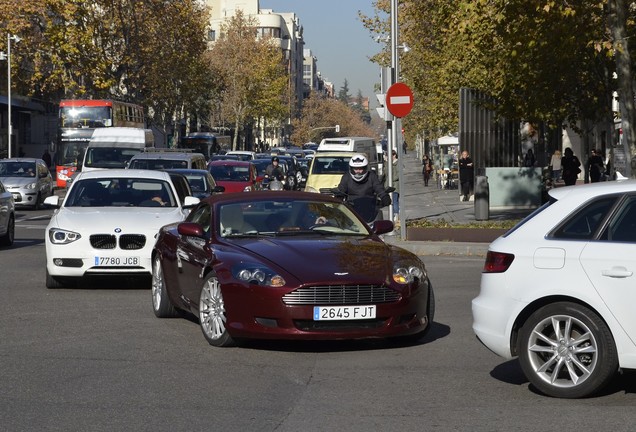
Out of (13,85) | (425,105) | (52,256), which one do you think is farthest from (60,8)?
(52,256)

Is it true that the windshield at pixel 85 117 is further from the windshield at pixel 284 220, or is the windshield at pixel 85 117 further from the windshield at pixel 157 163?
the windshield at pixel 284 220

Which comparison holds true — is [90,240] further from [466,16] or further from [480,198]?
[480,198]

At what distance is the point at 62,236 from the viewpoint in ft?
52.5

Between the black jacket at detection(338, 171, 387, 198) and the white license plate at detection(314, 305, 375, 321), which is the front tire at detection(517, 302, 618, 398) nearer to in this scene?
the white license plate at detection(314, 305, 375, 321)

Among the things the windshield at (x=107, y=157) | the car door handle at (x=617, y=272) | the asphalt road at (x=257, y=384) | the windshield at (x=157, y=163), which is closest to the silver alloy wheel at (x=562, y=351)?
the asphalt road at (x=257, y=384)

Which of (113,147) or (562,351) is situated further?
(113,147)

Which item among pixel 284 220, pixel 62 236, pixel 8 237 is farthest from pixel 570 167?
pixel 284 220

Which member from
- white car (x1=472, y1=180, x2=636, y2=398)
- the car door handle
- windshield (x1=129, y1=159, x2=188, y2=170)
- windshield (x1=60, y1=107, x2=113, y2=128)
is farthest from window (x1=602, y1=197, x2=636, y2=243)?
windshield (x1=60, y1=107, x2=113, y2=128)

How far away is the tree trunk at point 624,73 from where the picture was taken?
77.0 feet

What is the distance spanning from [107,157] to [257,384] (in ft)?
110

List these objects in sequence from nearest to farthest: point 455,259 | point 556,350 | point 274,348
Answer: point 556,350 < point 274,348 < point 455,259

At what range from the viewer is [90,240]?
1593cm

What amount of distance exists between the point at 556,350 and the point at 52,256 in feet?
28.8

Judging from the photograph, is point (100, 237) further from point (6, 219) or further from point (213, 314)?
point (6, 219)
